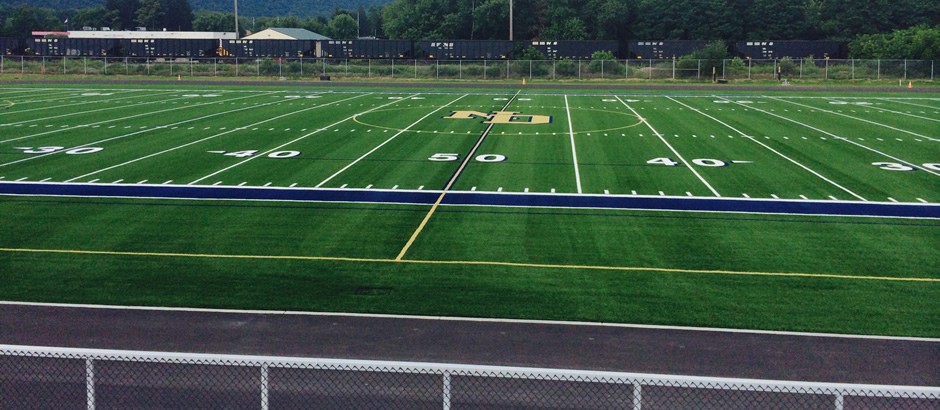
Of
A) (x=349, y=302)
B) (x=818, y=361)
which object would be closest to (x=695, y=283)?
(x=818, y=361)

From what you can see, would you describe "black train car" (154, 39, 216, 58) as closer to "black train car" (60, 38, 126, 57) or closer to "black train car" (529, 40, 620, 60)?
"black train car" (60, 38, 126, 57)

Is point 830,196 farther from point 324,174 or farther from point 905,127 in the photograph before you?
point 905,127

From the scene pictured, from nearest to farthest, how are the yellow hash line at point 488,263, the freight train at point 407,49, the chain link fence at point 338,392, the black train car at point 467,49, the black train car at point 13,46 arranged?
the chain link fence at point 338,392 < the yellow hash line at point 488,263 < the black train car at point 467,49 < the freight train at point 407,49 < the black train car at point 13,46

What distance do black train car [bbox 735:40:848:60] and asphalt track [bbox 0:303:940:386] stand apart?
93.3 meters

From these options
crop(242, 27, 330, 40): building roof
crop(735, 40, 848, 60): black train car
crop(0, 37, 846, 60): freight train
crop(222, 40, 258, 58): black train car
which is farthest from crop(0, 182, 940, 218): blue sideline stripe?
crop(242, 27, 330, 40): building roof

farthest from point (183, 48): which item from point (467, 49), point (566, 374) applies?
point (566, 374)

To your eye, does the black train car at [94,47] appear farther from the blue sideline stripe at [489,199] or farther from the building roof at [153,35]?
the blue sideline stripe at [489,199]

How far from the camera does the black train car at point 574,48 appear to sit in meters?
104

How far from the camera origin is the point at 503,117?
46344 millimetres

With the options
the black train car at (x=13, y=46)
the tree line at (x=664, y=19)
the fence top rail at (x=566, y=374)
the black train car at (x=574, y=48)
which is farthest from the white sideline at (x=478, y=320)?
the tree line at (x=664, y=19)

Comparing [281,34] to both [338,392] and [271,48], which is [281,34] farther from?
[338,392]

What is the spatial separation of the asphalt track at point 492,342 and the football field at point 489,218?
69 centimetres

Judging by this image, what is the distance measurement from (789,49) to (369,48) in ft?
143

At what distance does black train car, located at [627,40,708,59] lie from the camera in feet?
334
